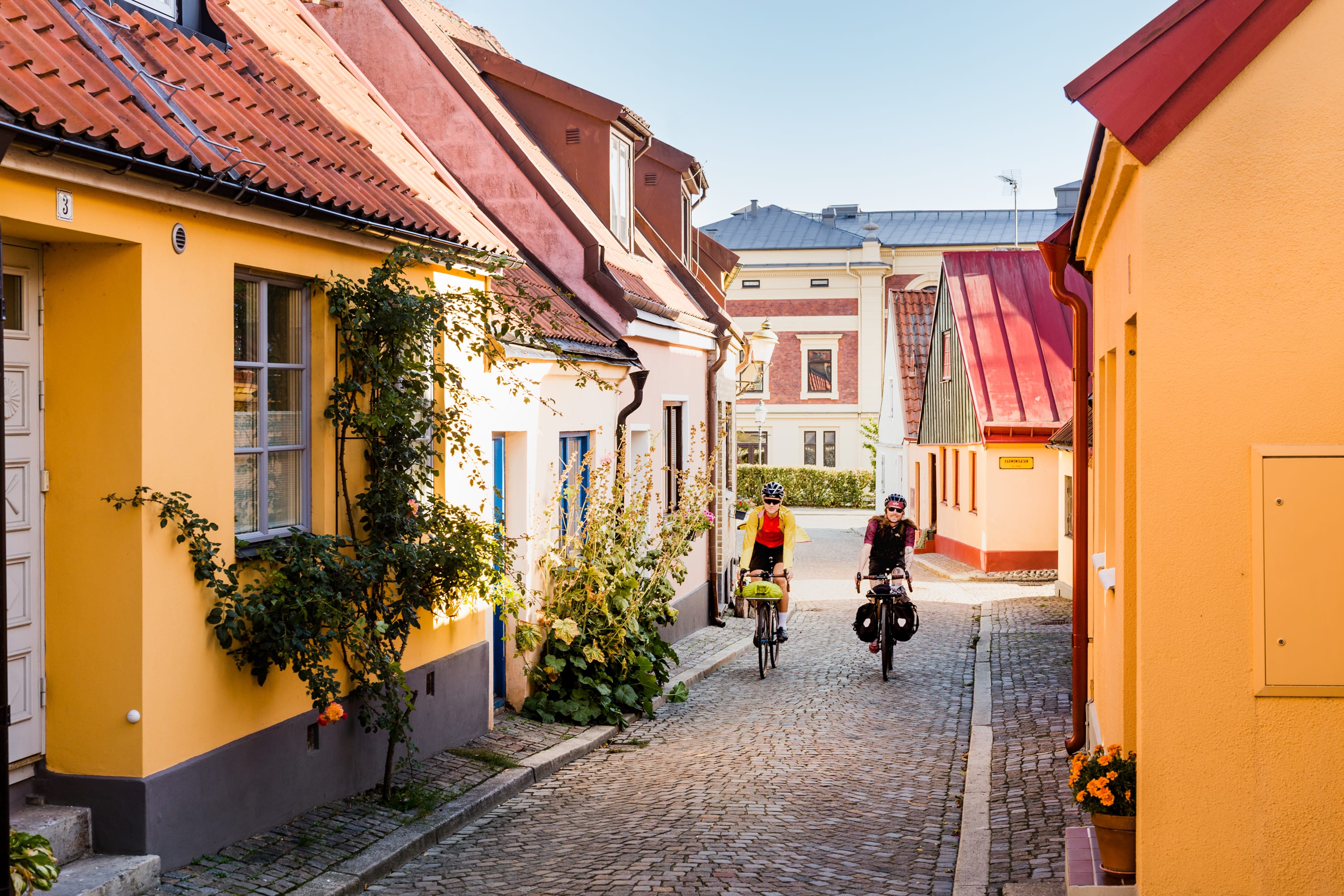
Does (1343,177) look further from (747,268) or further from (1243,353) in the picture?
(747,268)

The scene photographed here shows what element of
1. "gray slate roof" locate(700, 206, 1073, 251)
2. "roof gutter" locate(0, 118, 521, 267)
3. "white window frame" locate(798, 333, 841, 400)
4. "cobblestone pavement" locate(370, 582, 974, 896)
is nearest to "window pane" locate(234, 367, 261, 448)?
"roof gutter" locate(0, 118, 521, 267)

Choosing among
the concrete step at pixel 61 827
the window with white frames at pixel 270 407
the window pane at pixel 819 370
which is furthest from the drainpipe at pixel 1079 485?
the window pane at pixel 819 370

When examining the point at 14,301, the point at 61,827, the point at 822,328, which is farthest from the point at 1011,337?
the point at 822,328

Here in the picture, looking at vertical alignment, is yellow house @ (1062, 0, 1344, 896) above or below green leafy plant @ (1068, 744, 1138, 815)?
above

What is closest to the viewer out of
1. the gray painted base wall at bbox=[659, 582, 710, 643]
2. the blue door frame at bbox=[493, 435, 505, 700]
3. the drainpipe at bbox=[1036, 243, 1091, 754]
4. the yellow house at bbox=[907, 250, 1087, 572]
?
the drainpipe at bbox=[1036, 243, 1091, 754]

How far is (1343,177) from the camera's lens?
459 cm

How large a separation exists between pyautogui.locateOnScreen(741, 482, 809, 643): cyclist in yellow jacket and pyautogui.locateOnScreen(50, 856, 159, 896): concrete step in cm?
848

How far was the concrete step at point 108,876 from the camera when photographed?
4.93 meters

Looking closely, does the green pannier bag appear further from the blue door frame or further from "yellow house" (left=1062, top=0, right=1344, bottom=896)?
"yellow house" (left=1062, top=0, right=1344, bottom=896)

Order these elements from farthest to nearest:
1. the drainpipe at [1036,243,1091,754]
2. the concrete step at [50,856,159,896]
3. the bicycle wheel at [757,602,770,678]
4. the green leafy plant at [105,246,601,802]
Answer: the bicycle wheel at [757,602,770,678] → the drainpipe at [1036,243,1091,754] → the green leafy plant at [105,246,601,802] → the concrete step at [50,856,159,896]

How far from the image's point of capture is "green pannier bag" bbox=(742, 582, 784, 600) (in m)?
13.0

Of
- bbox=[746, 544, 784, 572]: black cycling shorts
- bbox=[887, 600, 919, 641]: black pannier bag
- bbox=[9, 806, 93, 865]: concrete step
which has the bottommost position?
bbox=[887, 600, 919, 641]: black pannier bag

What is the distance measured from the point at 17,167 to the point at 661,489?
11.3 metres

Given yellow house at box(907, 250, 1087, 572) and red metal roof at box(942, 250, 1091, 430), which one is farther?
red metal roof at box(942, 250, 1091, 430)
